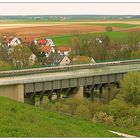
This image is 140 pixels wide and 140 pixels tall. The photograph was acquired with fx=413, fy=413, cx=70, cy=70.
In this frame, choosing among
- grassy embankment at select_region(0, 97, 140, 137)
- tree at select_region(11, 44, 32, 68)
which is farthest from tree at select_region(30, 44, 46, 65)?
grassy embankment at select_region(0, 97, 140, 137)

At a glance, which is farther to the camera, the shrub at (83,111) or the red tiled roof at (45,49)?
the red tiled roof at (45,49)

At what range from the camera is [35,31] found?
300 feet

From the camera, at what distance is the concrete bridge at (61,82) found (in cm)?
3177

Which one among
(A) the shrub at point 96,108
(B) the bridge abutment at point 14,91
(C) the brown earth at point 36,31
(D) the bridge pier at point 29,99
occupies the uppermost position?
(C) the brown earth at point 36,31

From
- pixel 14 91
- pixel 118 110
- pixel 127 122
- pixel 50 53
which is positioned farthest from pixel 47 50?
pixel 127 122

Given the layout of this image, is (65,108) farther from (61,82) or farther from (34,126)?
(34,126)

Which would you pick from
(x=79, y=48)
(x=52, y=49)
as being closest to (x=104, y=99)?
(x=79, y=48)

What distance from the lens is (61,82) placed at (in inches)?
1400

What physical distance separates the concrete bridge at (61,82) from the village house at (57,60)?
15.6 metres

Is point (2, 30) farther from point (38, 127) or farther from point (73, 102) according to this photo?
point (38, 127)

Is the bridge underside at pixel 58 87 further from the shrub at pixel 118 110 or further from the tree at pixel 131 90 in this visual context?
the shrub at pixel 118 110

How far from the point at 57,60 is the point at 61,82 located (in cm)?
2281

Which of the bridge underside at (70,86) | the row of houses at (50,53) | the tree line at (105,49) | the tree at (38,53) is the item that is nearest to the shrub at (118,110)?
the bridge underside at (70,86)

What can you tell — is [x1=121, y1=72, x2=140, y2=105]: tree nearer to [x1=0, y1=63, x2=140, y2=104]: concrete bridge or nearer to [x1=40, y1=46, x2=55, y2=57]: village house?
[x1=0, y1=63, x2=140, y2=104]: concrete bridge
